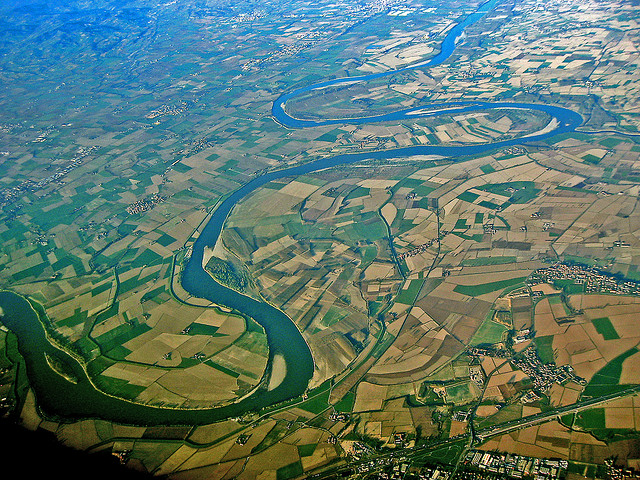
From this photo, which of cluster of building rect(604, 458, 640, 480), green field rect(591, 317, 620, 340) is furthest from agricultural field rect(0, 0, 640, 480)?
cluster of building rect(604, 458, 640, 480)

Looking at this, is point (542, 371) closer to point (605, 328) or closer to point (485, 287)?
point (605, 328)

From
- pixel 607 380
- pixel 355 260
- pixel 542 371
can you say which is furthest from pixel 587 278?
pixel 355 260

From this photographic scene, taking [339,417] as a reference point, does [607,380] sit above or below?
below

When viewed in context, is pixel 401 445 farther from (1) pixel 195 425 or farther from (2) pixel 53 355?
(2) pixel 53 355

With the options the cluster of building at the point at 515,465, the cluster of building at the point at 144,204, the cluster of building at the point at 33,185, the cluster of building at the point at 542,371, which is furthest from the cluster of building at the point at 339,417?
the cluster of building at the point at 33,185

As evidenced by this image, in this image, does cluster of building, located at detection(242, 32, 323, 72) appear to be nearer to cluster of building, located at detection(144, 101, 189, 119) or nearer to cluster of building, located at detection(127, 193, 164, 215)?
cluster of building, located at detection(144, 101, 189, 119)

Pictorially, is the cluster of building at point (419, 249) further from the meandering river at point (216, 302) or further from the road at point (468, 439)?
the road at point (468, 439)
